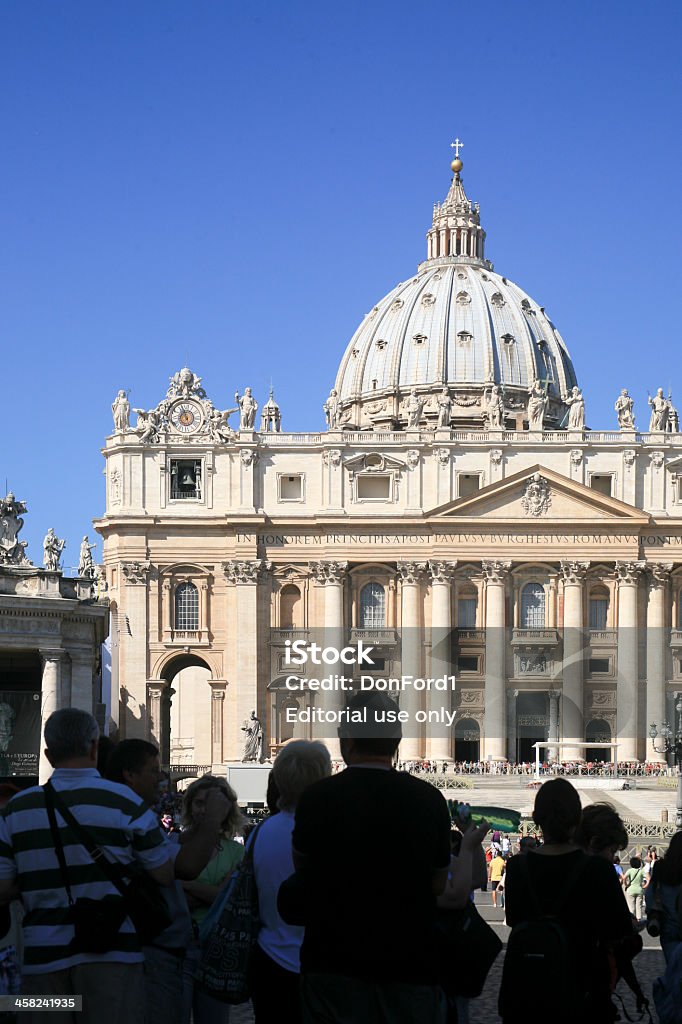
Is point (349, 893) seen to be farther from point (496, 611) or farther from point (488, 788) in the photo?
point (496, 611)

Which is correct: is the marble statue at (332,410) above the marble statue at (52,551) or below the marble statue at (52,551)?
above

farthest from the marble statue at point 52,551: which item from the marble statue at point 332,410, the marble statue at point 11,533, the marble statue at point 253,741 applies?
the marble statue at point 332,410

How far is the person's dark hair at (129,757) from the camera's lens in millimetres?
10336

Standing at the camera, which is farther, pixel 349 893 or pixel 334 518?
pixel 334 518

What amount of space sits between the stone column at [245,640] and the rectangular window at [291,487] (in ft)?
10.6

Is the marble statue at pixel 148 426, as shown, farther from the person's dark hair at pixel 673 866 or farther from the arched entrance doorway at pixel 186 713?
Answer: the person's dark hair at pixel 673 866

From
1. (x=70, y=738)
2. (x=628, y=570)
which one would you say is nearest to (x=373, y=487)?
(x=628, y=570)

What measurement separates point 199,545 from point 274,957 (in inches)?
2781

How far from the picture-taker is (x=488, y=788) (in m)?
66.9

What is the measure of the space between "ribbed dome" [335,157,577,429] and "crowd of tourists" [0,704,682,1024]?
317 ft

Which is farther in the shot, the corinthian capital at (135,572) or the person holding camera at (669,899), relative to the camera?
the corinthian capital at (135,572)

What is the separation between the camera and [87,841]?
8.75 m

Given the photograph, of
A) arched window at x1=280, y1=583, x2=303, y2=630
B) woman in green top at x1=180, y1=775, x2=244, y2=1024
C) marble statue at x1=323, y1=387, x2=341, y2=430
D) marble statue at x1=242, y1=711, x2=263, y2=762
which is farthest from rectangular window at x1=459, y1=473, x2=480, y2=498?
woman in green top at x1=180, y1=775, x2=244, y2=1024

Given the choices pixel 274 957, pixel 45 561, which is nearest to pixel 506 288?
pixel 45 561
